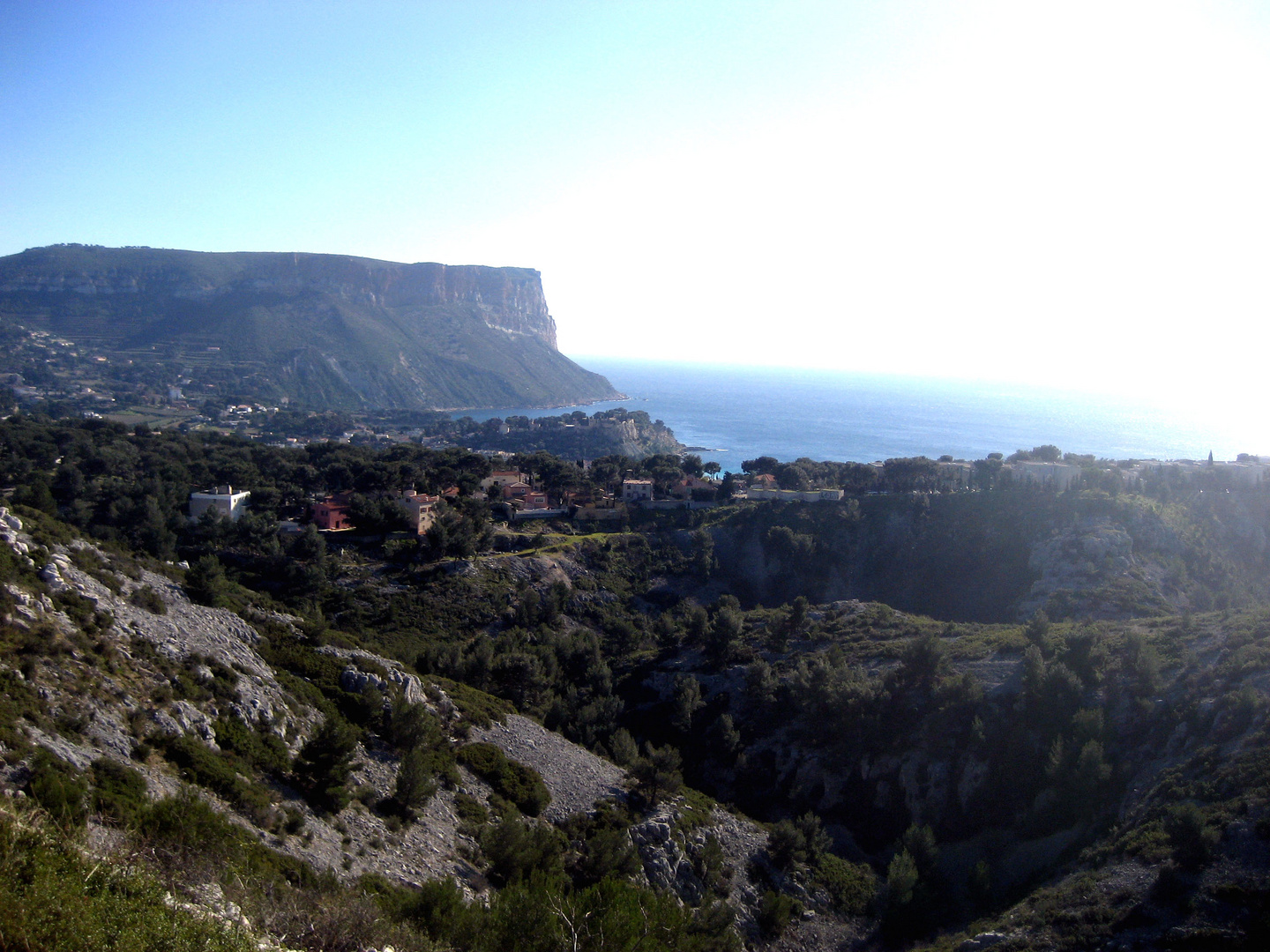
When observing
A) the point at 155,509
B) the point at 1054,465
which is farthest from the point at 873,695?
the point at 1054,465

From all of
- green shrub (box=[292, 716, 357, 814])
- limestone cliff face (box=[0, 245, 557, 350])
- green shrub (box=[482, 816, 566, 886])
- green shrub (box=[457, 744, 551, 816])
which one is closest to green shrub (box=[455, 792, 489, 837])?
green shrub (box=[482, 816, 566, 886])

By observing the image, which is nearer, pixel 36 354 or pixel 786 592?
pixel 786 592

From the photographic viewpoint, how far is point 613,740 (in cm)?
2456

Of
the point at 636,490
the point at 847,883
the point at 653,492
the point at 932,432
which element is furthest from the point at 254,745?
the point at 932,432

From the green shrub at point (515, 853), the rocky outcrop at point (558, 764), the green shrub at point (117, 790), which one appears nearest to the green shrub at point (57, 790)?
the green shrub at point (117, 790)

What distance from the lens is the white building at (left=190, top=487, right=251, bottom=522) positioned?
1650 inches

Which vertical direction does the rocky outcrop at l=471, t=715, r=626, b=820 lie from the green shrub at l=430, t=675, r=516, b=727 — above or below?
below

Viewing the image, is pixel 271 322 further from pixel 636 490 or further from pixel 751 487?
pixel 751 487

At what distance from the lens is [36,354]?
5059 inches

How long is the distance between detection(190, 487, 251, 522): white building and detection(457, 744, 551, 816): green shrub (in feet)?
95.6

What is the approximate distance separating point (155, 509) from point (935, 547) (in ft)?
153

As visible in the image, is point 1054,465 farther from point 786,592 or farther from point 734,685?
point 734,685

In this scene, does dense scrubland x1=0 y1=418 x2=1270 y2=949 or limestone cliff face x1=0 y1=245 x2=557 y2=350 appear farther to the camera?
limestone cliff face x1=0 y1=245 x2=557 y2=350

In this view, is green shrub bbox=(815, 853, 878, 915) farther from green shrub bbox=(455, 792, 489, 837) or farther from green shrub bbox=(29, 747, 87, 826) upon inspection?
green shrub bbox=(29, 747, 87, 826)
